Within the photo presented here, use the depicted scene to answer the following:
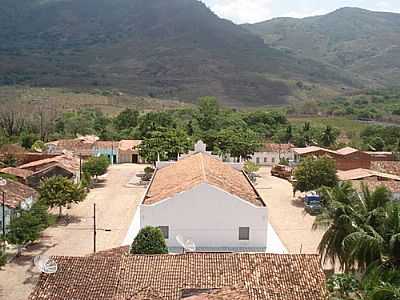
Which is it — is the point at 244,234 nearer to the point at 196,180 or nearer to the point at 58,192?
the point at 196,180

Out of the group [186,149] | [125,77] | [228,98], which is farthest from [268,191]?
[125,77]

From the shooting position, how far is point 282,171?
55594 millimetres

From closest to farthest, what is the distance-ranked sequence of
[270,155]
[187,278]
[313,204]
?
1. [187,278]
2. [313,204]
3. [270,155]

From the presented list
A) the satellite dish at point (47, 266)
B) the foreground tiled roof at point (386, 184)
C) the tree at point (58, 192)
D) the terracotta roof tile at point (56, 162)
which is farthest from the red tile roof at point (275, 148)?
the satellite dish at point (47, 266)

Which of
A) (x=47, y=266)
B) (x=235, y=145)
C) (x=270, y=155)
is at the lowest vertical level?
(x=270, y=155)

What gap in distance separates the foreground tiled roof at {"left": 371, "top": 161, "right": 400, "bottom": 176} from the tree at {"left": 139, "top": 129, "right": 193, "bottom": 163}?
18.0 meters

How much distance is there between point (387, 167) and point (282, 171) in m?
9.88

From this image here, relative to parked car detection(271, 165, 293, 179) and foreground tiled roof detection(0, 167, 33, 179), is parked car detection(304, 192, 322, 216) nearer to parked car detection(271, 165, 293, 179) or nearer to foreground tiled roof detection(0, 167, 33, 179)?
parked car detection(271, 165, 293, 179)

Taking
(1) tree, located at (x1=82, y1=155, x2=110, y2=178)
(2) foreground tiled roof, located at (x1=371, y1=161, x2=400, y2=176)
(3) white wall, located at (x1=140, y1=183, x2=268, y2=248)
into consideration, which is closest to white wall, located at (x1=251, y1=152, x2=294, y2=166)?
(2) foreground tiled roof, located at (x1=371, y1=161, x2=400, y2=176)

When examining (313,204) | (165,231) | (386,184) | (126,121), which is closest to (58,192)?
(165,231)

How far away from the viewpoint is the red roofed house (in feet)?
102

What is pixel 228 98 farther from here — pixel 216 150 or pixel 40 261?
pixel 40 261

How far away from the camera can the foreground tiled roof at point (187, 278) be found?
18.1 m

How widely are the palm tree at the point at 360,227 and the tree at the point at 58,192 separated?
1748 centimetres
